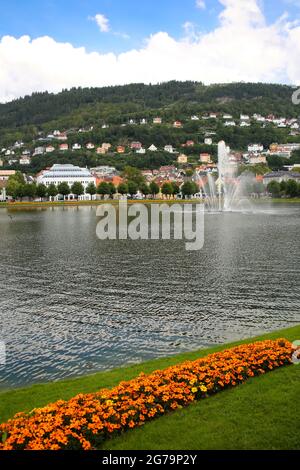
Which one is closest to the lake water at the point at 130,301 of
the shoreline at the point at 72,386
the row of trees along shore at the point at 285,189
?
the shoreline at the point at 72,386

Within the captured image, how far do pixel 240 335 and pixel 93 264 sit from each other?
53.3 ft

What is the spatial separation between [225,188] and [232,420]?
108 metres

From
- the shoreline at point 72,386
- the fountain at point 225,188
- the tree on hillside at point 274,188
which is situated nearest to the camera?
the shoreline at point 72,386

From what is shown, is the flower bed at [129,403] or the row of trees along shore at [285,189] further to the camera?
the row of trees along shore at [285,189]

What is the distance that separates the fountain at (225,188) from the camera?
320ft

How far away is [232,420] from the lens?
327 inches

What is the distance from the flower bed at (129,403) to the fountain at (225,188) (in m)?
80.9

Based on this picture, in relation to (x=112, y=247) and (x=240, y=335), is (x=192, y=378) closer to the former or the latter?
(x=240, y=335)

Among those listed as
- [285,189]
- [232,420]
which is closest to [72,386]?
[232,420]

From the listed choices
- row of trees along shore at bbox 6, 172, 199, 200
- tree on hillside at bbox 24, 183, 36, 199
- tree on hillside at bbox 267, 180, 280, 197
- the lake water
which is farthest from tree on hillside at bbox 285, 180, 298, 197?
the lake water

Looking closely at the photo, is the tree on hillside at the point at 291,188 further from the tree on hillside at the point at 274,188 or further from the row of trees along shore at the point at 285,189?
the tree on hillside at the point at 274,188

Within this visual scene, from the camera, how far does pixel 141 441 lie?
7.73 m

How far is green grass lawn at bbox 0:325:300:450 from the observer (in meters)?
7.57

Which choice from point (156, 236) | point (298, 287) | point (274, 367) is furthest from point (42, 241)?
point (274, 367)
